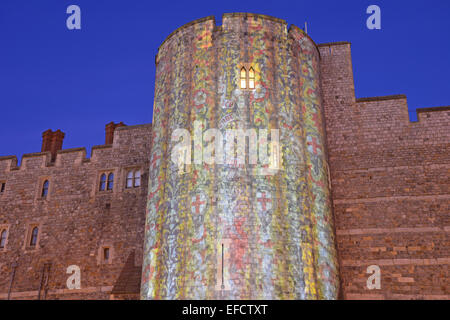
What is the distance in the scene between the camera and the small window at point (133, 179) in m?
23.9

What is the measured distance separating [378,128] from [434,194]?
339 cm

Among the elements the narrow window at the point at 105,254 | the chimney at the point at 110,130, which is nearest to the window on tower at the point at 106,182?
the chimney at the point at 110,130

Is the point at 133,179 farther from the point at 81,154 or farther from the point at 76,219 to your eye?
the point at 81,154

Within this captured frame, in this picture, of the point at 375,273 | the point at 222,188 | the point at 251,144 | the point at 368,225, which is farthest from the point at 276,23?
the point at 375,273

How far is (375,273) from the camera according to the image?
18656mm

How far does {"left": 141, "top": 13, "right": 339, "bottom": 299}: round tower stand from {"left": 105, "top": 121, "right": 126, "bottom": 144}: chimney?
23.8ft

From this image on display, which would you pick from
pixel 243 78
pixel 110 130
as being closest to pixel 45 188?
pixel 110 130

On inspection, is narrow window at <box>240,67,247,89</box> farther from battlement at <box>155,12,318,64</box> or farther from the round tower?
battlement at <box>155,12,318,64</box>

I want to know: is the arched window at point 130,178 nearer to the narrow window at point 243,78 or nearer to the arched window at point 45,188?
the arched window at point 45,188

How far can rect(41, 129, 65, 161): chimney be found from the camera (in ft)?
90.6

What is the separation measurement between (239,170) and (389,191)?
6.59 meters

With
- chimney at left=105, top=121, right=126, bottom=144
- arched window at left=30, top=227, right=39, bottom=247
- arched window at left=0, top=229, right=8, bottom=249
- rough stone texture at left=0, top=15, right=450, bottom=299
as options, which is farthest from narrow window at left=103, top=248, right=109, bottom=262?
chimney at left=105, top=121, right=126, bottom=144

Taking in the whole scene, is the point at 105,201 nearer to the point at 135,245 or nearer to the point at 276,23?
the point at 135,245

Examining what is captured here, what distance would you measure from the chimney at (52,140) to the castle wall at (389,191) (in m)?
14.7
